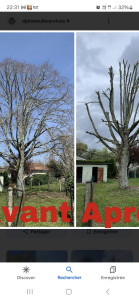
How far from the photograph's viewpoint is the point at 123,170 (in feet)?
21.9

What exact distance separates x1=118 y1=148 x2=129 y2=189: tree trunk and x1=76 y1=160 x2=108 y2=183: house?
1.61 ft

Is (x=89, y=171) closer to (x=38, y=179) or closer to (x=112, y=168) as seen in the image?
(x=112, y=168)

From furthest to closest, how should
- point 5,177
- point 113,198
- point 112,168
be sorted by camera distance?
point 5,177 → point 112,168 → point 113,198

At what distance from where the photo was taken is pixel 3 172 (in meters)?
10.3

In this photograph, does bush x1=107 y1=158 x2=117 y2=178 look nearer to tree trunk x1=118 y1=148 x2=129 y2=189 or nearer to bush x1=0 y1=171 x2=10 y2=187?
tree trunk x1=118 y1=148 x2=129 y2=189

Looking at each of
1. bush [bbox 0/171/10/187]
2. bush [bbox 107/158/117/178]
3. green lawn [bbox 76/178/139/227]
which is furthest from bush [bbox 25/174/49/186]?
green lawn [bbox 76/178/139/227]

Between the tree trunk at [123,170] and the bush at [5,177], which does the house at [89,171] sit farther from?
the bush at [5,177]

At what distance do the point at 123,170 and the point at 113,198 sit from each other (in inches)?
65.8

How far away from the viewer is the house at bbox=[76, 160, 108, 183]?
17.6ft

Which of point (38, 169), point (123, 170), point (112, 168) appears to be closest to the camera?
point (123, 170)

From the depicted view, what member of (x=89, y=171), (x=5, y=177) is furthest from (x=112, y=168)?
(x=5, y=177)
